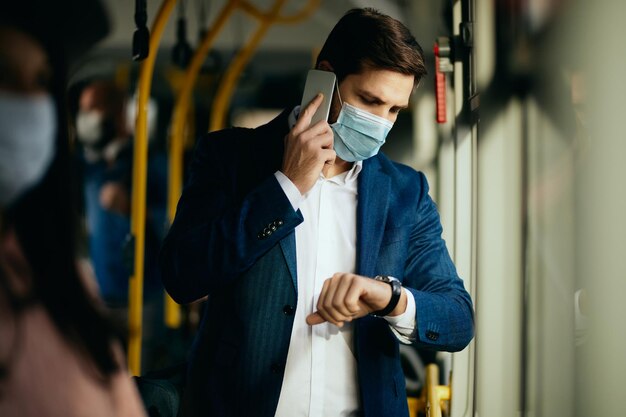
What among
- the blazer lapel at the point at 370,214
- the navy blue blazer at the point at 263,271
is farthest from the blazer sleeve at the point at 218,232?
the blazer lapel at the point at 370,214

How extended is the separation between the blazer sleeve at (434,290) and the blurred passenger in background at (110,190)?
1593mm

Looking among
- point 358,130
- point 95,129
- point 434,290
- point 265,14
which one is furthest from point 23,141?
point 95,129

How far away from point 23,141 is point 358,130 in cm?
87

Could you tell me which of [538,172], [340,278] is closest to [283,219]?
[340,278]

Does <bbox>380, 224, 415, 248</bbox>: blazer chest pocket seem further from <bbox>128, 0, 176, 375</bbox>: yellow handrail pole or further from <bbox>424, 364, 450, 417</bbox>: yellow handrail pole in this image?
<bbox>128, 0, 176, 375</bbox>: yellow handrail pole

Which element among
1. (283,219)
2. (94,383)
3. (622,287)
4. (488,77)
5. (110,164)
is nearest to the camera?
(94,383)

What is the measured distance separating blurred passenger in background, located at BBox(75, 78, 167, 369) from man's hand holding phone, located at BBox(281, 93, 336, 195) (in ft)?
5.36

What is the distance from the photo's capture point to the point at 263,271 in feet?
5.32

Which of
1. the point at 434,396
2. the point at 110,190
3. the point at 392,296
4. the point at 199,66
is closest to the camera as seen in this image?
the point at 392,296

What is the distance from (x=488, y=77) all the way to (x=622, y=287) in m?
0.64

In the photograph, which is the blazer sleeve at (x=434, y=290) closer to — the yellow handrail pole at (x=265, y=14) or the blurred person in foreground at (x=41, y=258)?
the blurred person in foreground at (x=41, y=258)

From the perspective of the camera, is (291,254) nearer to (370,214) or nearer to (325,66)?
(370,214)

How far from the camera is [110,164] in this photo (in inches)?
221

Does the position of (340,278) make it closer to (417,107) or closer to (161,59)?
(417,107)
